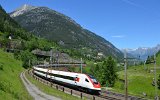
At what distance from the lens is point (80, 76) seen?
6438cm

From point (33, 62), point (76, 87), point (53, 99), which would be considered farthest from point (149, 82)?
point (53, 99)

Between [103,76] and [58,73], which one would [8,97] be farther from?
[103,76]

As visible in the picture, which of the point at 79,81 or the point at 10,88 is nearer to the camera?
the point at 10,88

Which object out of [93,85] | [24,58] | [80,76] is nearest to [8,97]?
[93,85]

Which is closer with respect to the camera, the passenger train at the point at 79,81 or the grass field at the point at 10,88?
the grass field at the point at 10,88

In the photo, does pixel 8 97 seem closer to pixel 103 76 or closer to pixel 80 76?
pixel 80 76

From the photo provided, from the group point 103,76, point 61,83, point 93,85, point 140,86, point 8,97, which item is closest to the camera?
point 8,97

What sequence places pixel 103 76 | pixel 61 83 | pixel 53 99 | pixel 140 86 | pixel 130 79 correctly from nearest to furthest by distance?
pixel 53 99 < pixel 61 83 < pixel 103 76 < pixel 140 86 < pixel 130 79

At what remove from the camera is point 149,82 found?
180 metres

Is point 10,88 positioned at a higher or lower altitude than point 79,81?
lower

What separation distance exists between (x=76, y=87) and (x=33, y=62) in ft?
444

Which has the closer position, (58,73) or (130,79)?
(58,73)

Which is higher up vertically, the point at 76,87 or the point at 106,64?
the point at 106,64

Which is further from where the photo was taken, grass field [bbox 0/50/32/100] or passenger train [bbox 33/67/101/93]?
passenger train [bbox 33/67/101/93]
